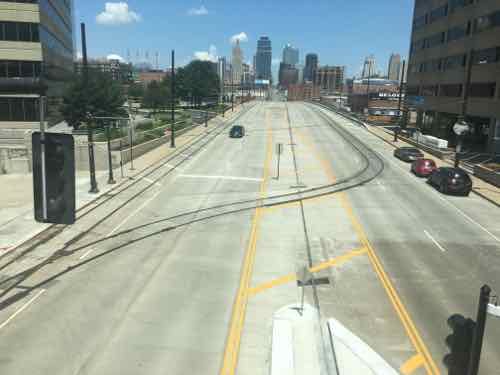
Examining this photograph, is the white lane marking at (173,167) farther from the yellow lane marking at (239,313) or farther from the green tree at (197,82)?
the green tree at (197,82)

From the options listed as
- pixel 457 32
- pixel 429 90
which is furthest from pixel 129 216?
pixel 429 90

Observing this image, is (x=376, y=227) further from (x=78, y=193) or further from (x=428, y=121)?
(x=428, y=121)

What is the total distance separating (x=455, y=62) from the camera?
5147 centimetres

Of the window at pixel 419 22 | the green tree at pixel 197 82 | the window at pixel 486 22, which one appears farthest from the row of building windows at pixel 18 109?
the green tree at pixel 197 82

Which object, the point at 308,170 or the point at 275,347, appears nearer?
the point at 275,347

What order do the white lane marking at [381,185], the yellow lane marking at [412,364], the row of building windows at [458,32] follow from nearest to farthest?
1. the yellow lane marking at [412,364]
2. the white lane marking at [381,185]
3. the row of building windows at [458,32]

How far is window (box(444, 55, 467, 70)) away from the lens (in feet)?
161

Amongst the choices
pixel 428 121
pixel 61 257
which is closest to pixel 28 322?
pixel 61 257

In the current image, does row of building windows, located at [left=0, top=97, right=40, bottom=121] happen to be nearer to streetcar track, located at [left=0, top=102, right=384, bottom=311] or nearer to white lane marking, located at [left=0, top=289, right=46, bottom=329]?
streetcar track, located at [left=0, top=102, right=384, bottom=311]

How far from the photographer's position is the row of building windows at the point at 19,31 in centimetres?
4691

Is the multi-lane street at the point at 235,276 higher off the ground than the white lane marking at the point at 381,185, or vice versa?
the white lane marking at the point at 381,185

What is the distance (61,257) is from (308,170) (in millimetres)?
21906

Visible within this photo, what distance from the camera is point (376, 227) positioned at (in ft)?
64.2

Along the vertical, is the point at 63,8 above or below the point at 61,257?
above
